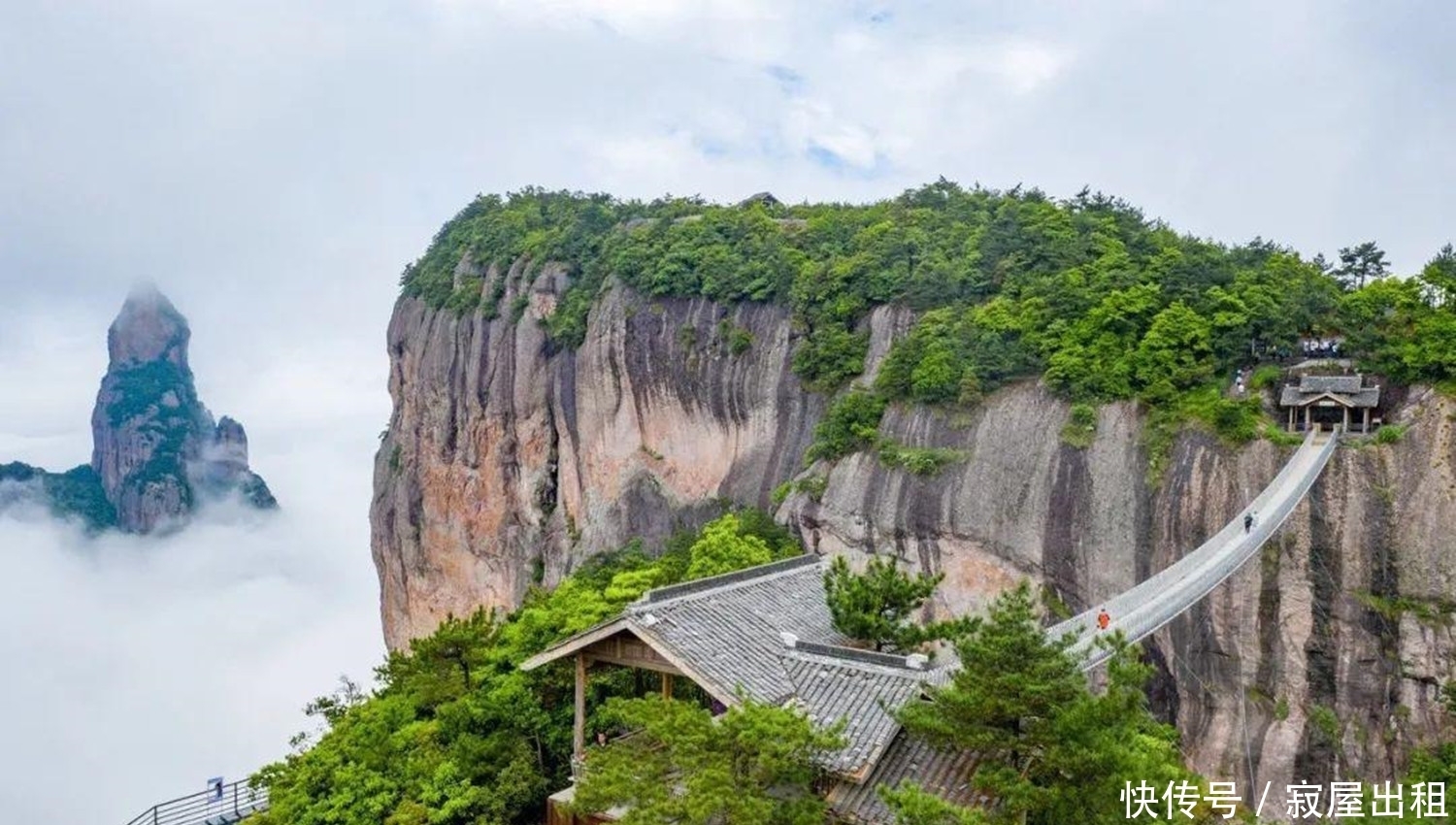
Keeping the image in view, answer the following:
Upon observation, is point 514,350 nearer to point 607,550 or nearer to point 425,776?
Result: point 607,550

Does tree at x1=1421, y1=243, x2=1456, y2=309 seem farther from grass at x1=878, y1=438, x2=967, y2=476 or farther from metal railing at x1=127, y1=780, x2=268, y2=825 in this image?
metal railing at x1=127, y1=780, x2=268, y2=825

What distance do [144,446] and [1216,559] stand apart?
3598 inches

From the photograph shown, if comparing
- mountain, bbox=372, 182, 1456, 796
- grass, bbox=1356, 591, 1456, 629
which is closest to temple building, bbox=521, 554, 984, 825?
mountain, bbox=372, 182, 1456, 796

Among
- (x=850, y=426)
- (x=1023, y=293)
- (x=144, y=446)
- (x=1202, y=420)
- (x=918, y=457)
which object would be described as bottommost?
(x=918, y=457)

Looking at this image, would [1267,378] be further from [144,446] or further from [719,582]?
[144,446]

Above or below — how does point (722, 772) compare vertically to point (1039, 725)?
below

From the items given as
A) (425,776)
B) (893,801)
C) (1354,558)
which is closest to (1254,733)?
(1354,558)

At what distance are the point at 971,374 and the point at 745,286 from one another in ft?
34.6

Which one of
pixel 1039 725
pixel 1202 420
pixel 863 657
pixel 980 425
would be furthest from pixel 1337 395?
pixel 1039 725

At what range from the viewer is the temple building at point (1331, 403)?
781 inches

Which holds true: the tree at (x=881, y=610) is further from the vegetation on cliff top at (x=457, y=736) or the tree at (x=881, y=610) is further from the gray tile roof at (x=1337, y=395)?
the gray tile roof at (x=1337, y=395)

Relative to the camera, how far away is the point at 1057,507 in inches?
864

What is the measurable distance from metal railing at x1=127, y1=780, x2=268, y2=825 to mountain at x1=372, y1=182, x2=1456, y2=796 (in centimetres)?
1444

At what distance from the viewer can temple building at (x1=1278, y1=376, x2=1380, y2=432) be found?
1984 cm
